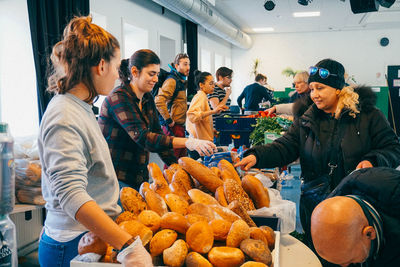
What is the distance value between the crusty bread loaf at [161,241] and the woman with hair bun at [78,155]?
0.24 feet

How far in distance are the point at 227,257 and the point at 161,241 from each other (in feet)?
0.63

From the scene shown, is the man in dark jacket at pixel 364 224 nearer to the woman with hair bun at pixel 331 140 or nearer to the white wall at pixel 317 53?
the woman with hair bun at pixel 331 140

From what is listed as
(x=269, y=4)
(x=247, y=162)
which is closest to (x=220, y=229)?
(x=247, y=162)

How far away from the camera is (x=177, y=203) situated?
129 cm

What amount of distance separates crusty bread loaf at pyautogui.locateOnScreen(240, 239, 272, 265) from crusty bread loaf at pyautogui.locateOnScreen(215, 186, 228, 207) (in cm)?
36

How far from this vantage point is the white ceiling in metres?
9.55

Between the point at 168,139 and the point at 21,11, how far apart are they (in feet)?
9.90

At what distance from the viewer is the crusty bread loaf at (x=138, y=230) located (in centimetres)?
106

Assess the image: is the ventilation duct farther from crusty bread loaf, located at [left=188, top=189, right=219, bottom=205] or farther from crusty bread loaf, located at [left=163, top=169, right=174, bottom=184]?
crusty bread loaf, located at [left=188, top=189, right=219, bottom=205]

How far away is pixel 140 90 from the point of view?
7.30 feet

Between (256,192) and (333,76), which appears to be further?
(333,76)

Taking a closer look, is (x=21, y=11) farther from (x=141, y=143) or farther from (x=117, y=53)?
(x=117, y=53)

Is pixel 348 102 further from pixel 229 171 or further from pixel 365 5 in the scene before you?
pixel 365 5

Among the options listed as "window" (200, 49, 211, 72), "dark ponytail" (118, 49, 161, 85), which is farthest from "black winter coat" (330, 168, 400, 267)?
"window" (200, 49, 211, 72)
